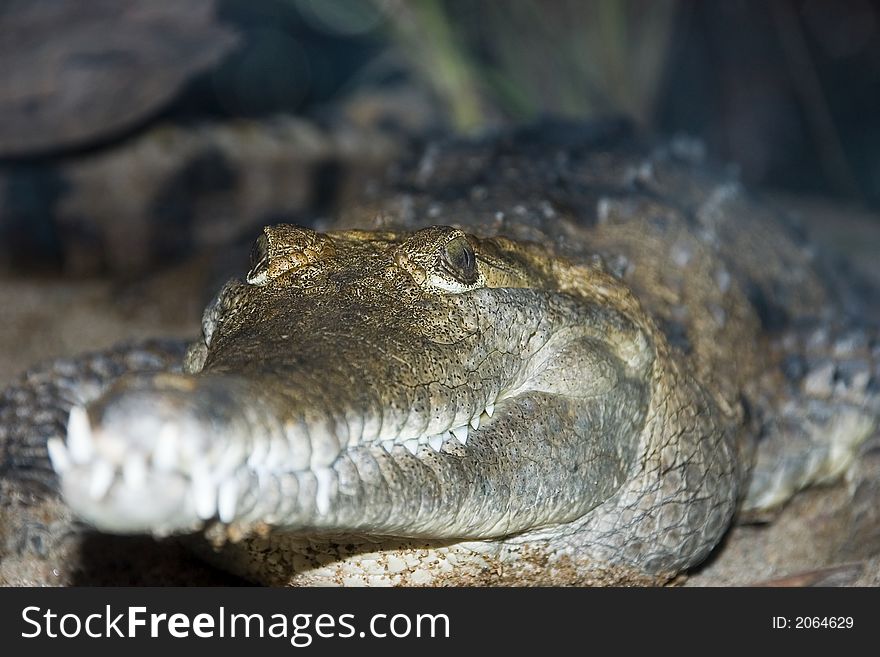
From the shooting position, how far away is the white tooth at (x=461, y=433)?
2.40 metres

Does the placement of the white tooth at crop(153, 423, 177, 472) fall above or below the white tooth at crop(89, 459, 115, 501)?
above

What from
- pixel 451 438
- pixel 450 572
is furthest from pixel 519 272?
pixel 450 572

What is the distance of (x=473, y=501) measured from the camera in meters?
2.36

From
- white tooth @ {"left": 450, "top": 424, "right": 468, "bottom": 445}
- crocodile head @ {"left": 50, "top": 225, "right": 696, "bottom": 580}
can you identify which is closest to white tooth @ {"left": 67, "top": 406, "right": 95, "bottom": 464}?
crocodile head @ {"left": 50, "top": 225, "right": 696, "bottom": 580}

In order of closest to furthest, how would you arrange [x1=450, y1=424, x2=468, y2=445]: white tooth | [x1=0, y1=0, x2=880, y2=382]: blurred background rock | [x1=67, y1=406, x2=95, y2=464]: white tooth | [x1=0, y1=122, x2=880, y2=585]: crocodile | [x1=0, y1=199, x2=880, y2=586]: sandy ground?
[x1=67, y1=406, x2=95, y2=464]: white tooth
[x1=0, y1=122, x2=880, y2=585]: crocodile
[x1=450, y1=424, x2=468, y2=445]: white tooth
[x1=0, y1=199, x2=880, y2=586]: sandy ground
[x1=0, y1=0, x2=880, y2=382]: blurred background rock

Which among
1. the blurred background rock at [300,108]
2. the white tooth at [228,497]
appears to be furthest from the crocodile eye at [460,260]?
the blurred background rock at [300,108]

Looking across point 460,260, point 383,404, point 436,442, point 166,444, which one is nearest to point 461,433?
point 436,442

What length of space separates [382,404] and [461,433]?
0.37 m

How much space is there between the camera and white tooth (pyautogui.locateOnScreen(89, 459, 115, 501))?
1681mm

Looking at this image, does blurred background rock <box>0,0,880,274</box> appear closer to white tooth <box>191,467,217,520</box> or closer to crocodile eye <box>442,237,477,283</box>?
crocodile eye <box>442,237,477,283</box>

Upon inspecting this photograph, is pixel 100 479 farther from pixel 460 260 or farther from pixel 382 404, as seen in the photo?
pixel 460 260

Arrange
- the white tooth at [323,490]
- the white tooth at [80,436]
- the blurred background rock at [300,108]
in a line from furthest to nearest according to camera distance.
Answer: the blurred background rock at [300,108]
the white tooth at [323,490]
the white tooth at [80,436]

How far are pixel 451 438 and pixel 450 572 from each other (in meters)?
0.63

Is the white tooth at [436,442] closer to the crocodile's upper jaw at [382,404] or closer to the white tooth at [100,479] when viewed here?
the crocodile's upper jaw at [382,404]
